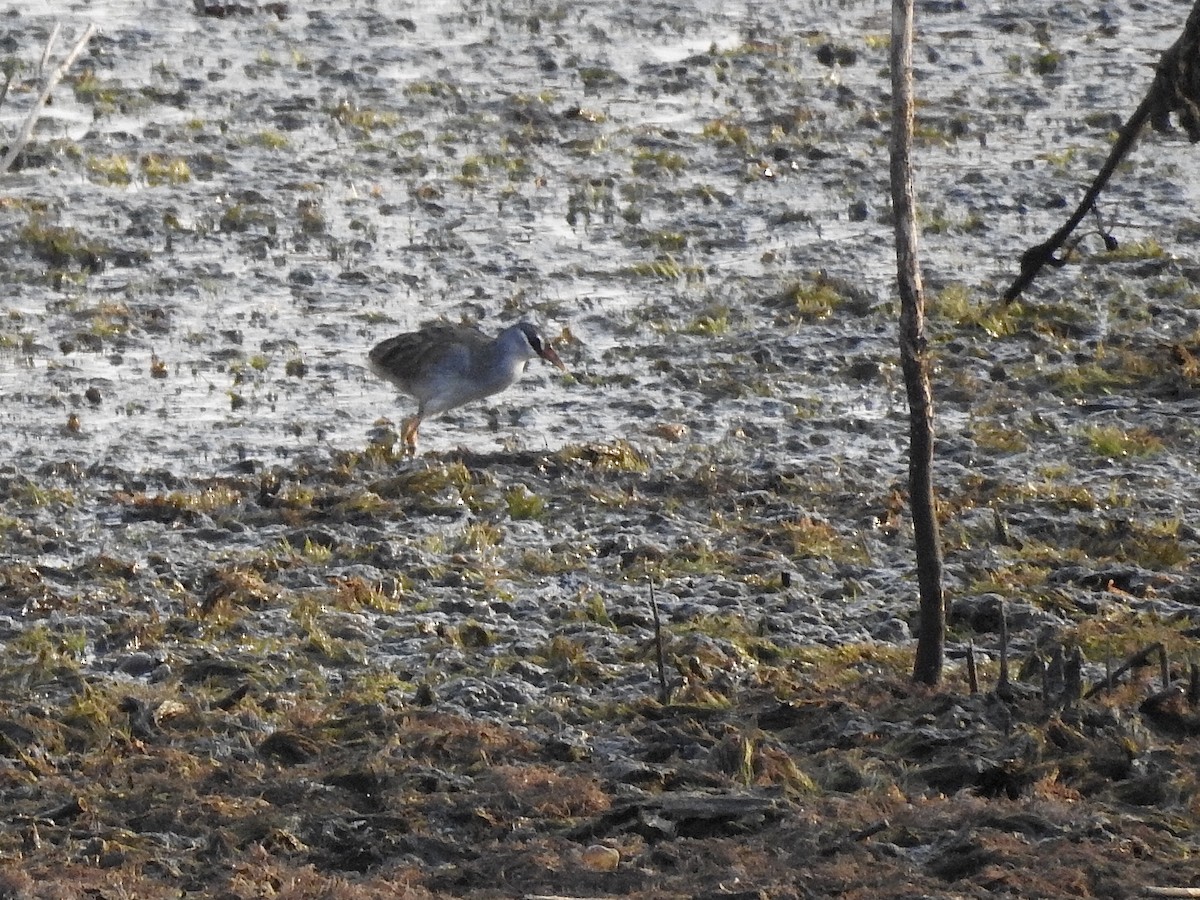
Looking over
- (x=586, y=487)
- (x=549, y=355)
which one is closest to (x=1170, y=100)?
(x=586, y=487)

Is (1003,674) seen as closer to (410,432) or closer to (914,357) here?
(914,357)

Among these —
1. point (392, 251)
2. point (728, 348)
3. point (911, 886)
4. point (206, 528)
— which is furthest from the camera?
point (392, 251)

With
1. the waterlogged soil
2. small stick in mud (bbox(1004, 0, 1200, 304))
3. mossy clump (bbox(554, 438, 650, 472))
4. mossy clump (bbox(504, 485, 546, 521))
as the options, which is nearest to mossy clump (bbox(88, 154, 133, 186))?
the waterlogged soil

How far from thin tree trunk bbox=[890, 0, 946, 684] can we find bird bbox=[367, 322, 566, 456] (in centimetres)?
380

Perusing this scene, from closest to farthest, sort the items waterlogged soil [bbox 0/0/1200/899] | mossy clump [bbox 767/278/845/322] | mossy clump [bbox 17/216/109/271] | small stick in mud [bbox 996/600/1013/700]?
1. waterlogged soil [bbox 0/0/1200/899]
2. small stick in mud [bbox 996/600/1013/700]
3. mossy clump [bbox 767/278/845/322]
4. mossy clump [bbox 17/216/109/271]

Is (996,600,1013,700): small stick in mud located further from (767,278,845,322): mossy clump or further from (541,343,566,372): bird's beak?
(767,278,845,322): mossy clump

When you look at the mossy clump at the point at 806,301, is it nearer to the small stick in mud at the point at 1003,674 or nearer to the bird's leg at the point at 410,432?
the bird's leg at the point at 410,432

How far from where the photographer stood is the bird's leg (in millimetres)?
10664

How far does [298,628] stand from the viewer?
8.41m

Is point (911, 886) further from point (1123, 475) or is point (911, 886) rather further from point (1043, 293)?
point (1043, 293)

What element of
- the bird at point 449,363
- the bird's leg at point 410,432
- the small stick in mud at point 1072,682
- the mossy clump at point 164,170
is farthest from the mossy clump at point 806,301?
the small stick in mud at point 1072,682

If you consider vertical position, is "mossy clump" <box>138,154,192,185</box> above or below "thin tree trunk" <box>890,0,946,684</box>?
above

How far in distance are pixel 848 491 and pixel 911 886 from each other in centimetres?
419

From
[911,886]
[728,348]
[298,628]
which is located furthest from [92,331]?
[911,886]
